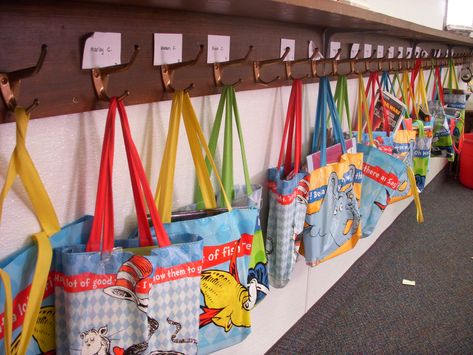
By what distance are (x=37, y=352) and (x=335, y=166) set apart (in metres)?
0.84

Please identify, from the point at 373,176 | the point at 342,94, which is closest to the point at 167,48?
the point at 342,94

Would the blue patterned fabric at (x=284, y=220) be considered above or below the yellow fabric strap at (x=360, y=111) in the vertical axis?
below

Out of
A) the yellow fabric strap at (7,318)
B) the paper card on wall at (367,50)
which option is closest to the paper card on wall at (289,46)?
the paper card on wall at (367,50)

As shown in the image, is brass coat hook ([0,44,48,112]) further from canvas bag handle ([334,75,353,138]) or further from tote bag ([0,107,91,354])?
canvas bag handle ([334,75,353,138])

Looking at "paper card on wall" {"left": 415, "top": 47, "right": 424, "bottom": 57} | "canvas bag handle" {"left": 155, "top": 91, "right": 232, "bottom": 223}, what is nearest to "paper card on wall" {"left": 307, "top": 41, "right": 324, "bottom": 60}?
"canvas bag handle" {"left": 155, "top": 91, "right": 232, "bottom": 223}

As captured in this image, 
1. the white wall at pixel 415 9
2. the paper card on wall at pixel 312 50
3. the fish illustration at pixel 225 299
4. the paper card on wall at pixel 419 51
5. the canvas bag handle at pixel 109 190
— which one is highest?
the white wall at pixel 415 9

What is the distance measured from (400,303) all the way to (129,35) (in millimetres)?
Result: 1674

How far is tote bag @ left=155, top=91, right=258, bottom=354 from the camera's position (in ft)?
2.56

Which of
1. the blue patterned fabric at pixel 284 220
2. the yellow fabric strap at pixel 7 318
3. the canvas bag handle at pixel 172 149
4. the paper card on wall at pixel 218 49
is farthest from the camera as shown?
the blue patterned fabric at pixel 284 220

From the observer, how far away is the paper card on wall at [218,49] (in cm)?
92

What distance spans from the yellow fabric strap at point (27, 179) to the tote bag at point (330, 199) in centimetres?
68

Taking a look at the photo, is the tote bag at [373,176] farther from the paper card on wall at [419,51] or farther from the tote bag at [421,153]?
the paper card on wall at [419,51]

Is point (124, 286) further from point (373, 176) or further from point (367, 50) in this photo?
point (367, 50)

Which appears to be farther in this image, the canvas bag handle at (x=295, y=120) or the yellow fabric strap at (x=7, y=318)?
the canvas bag handle at (x=295, y=120)
